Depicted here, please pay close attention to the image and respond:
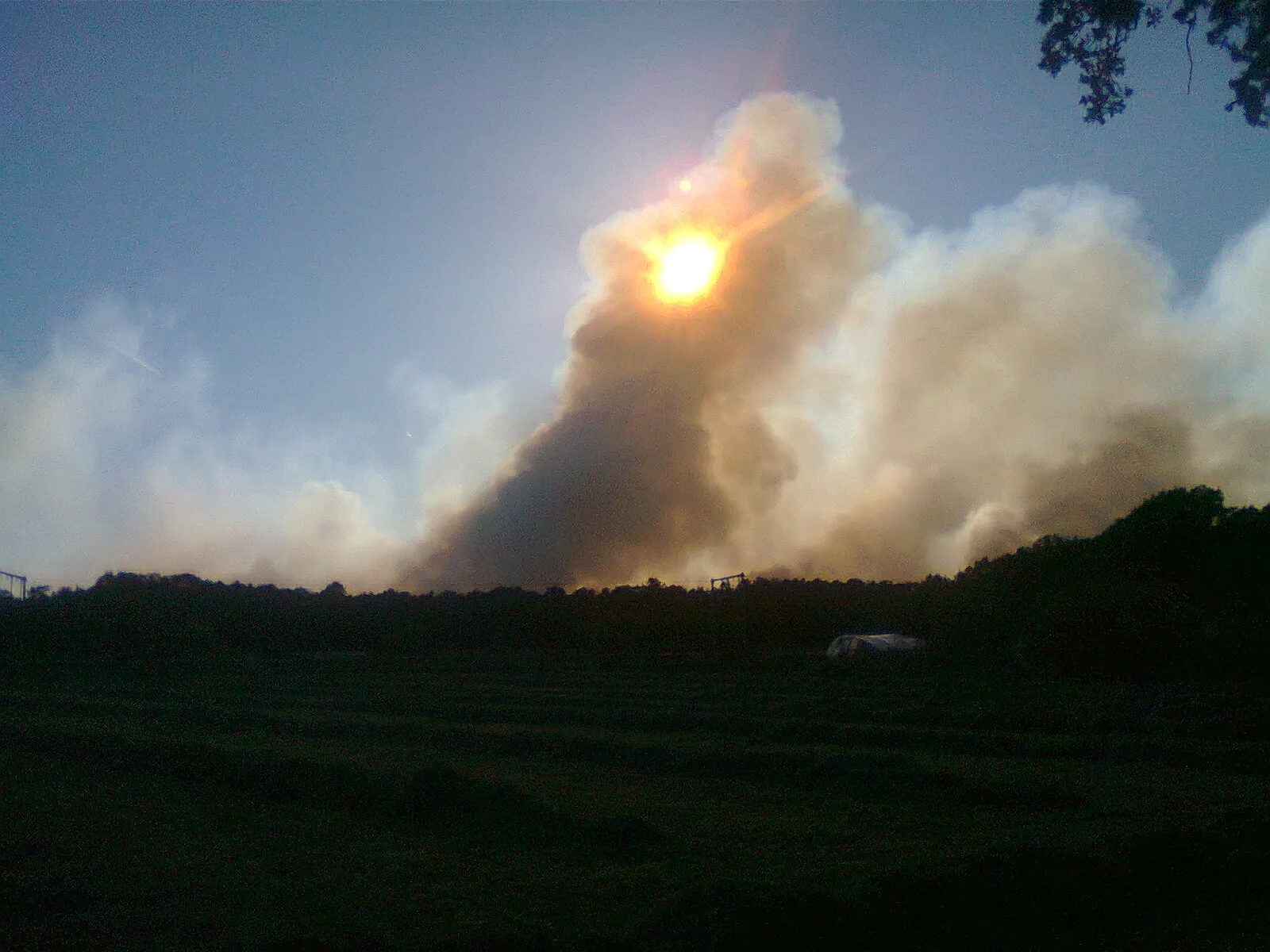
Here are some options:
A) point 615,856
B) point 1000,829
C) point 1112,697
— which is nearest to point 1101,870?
point 1000,829

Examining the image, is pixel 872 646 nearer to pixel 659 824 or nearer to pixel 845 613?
pixel 845 613

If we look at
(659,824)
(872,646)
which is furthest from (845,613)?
(659,824)

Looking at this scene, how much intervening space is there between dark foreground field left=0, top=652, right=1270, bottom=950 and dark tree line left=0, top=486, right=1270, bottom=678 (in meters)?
4.80

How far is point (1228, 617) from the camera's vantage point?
25.8m

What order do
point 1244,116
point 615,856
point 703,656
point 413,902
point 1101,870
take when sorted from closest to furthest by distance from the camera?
point 1101,870 → point 413,902 → point 615,856 → point 1244,116 → point 703,656

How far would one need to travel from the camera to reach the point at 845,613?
5391 cm

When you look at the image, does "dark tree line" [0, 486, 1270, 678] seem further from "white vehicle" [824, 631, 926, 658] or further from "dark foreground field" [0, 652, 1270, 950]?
"dark foreground field" [0, 652, 1270, 950]

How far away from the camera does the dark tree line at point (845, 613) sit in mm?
25766

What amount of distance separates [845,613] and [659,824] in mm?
45686

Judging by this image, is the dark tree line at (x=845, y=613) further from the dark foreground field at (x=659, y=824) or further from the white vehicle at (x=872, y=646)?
the dark foreground field at (x=659, y=824)

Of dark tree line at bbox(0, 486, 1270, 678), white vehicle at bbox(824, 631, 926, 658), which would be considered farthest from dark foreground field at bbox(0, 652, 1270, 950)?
white vehicle at bbox(824, 631, 926, 658)

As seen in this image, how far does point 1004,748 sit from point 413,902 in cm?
1070

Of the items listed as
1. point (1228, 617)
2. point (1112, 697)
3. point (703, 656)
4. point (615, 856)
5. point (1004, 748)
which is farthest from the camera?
point (703, 656)

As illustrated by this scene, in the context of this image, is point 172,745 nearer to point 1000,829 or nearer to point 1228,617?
point 1000,829
